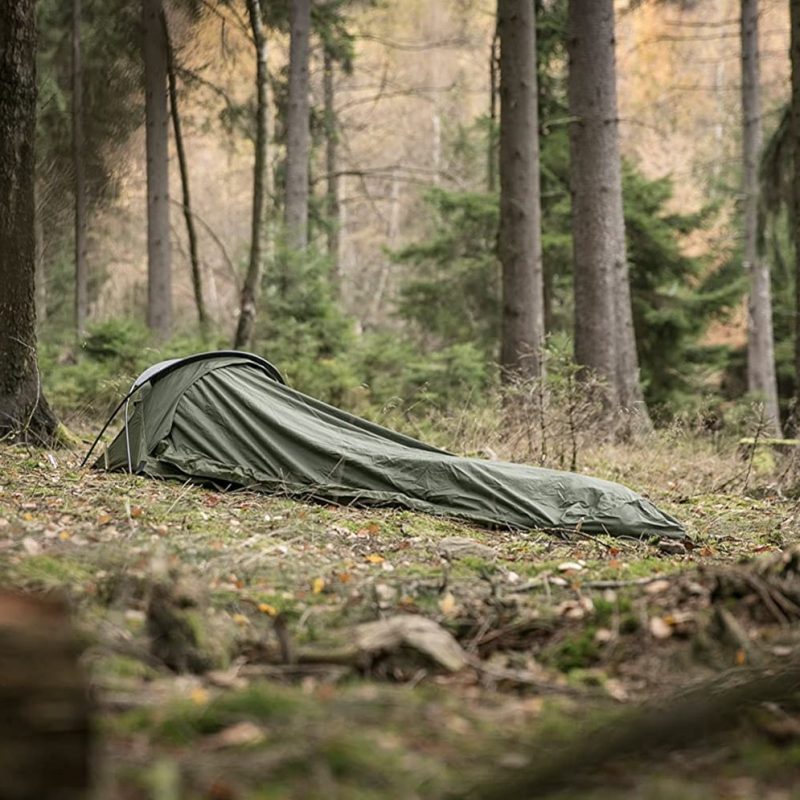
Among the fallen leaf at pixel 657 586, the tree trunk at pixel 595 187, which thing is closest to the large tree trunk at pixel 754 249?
the tree trunk at pixel 595 187

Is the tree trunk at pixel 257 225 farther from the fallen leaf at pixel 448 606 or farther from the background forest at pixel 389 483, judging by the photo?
the fallen leaf at pixel 448 606

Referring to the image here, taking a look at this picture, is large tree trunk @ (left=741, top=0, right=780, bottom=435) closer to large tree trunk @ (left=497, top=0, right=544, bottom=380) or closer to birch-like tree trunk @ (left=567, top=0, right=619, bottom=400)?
birch-like tree trunk @ (left=567, top=0, right=619, bottom=400)

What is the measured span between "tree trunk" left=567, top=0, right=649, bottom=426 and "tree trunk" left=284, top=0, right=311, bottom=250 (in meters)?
5.85

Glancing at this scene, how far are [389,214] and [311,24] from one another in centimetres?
1338

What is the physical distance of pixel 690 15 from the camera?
27625mm

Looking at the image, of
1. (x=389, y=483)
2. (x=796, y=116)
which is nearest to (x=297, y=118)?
(x=796, y=116)

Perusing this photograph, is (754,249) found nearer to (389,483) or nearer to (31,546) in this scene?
(389,483)

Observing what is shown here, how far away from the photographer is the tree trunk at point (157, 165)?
581 inches

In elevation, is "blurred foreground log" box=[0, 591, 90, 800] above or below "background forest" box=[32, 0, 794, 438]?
below

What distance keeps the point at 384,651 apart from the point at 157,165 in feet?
45.7

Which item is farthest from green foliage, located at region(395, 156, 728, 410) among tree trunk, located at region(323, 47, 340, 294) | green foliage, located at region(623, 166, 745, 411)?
tree trunk, located at region(323, 47, 340, 294)

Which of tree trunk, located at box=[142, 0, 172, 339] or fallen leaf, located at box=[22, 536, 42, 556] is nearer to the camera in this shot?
fallen leaf, located at box=[22, 536, 42, 556]

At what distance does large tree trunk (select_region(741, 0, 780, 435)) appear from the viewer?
16031 mm

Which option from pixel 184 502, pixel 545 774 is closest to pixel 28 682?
pixel 545 774
